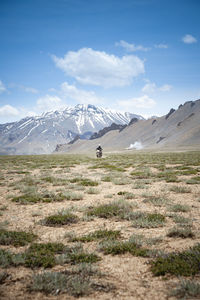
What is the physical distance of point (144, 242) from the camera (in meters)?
5.47

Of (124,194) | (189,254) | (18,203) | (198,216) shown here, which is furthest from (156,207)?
(18,203)

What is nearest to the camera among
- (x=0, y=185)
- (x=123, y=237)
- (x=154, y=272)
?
(x=154, y=272)

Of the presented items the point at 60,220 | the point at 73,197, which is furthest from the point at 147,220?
the point at 73,197

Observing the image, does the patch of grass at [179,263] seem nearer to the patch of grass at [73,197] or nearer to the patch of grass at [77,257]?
the patch of grass at [77,257]

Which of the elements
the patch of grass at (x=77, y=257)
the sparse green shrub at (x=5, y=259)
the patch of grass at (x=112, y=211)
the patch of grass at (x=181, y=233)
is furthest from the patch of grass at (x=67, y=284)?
the patch of grass at (x=112, y=211)

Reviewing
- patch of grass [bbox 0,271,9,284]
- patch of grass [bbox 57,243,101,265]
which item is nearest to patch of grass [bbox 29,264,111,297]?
patch of grass [bbox 57,243,101,265]

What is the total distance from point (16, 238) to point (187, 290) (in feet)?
13.7

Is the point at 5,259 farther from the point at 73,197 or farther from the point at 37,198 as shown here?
the point at 73,197

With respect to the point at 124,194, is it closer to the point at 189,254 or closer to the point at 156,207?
the point at 156,207

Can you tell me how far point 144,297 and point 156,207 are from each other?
525cm

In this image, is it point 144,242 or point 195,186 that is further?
point 195,186

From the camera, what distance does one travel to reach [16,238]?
563 centimetres

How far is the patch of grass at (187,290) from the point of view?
3.47 meters

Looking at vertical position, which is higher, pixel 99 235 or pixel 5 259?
pixel 5 259
